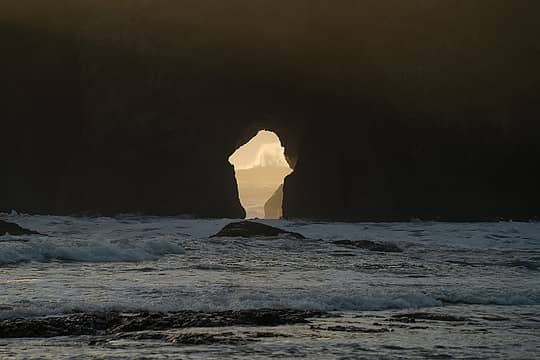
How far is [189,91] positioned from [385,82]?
11.8 m

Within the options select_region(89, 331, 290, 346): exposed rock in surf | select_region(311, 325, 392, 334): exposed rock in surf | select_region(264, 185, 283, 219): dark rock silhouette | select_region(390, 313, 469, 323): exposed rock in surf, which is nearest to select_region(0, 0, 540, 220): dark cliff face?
select_region(264, 185, 283, 219): dark rock silhouette

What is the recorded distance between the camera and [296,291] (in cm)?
864

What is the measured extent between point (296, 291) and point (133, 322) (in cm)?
294

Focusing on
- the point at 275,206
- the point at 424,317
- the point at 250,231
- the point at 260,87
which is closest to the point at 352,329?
the point at 424,317

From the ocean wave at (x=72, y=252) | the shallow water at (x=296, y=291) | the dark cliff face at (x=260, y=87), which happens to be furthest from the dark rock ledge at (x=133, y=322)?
the dark cliff face at (x=260, y=87)

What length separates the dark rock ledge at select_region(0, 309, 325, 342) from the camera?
19.1ft

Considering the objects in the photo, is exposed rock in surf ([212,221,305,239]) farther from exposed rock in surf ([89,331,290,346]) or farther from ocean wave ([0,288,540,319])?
exposed rock in surf ([89,331,290,346])

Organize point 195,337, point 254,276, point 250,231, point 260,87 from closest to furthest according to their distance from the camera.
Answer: point 195,337
point 254,276
point 250,231
point 260,87

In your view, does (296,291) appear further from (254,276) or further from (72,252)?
(72,252)

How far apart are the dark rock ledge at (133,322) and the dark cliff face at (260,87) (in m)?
31.6

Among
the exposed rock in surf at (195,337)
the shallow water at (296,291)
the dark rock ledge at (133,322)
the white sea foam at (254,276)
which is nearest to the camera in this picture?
the shallow water at (296,291)

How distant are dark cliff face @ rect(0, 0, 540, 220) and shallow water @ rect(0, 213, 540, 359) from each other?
2005cm

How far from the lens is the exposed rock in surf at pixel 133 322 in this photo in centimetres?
582

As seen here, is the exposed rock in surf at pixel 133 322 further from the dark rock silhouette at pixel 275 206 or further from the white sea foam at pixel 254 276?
the dark rock silhouette at pixel 275 206
